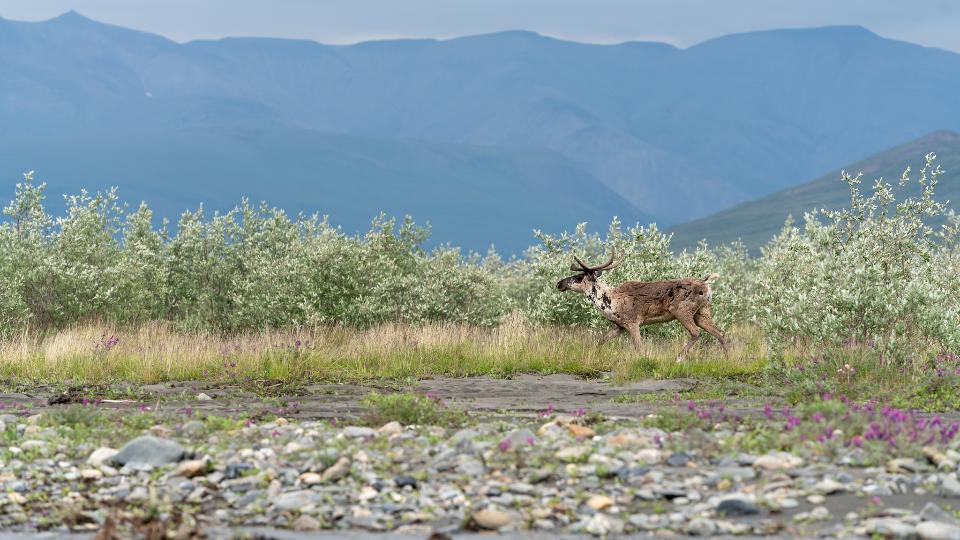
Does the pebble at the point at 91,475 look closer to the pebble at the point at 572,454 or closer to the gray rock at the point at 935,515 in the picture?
the pebble at the point at 572,454

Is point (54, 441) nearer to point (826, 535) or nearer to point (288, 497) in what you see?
point (288, 497)

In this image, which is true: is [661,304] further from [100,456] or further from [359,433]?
[100,456]

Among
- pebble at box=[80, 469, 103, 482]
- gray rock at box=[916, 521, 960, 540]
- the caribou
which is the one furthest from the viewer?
the caribou

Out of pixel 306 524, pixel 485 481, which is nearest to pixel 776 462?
pixel 485 481

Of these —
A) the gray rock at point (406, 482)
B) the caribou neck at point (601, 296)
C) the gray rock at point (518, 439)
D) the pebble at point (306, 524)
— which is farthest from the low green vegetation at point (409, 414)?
the caribou neck at point (601, 296)

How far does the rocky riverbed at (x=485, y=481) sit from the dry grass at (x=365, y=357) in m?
6.19

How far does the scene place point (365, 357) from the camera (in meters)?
20.6

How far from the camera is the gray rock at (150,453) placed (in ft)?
38.8

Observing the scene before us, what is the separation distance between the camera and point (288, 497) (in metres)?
10.5

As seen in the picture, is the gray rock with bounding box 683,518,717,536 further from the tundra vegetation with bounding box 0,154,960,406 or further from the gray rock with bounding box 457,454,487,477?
the tundra vegetation with bounding box 0,154,960,406

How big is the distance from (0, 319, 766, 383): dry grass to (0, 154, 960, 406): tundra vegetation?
0.05 m

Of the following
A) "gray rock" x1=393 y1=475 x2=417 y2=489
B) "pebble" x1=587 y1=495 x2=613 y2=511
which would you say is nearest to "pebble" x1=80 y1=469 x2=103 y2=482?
"gray rock" x1=393 y1=475 x2=417 y2=489

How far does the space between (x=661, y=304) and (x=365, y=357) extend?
210 inches

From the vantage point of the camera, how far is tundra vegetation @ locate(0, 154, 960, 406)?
18.6m
